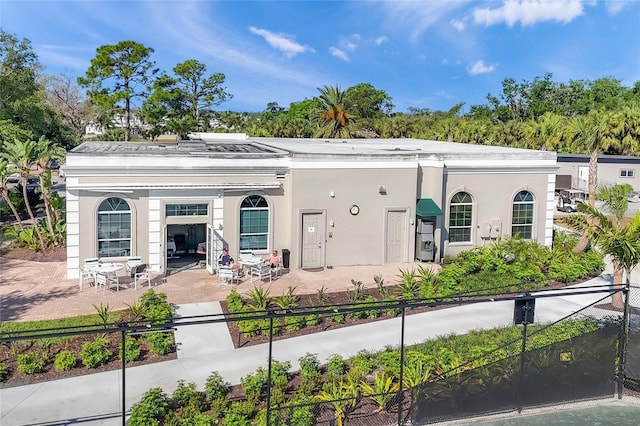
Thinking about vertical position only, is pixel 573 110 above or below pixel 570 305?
above

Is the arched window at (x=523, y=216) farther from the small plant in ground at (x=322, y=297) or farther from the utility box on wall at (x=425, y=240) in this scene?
the small plant in ground at (x=322, y=297)

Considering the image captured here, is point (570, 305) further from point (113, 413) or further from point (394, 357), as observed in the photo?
point (113, 413)

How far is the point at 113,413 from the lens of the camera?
9.45 meters

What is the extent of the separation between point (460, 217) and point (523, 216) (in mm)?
2811

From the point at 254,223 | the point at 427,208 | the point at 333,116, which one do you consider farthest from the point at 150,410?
the point at 333,116

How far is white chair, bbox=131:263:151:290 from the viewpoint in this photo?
1716cm

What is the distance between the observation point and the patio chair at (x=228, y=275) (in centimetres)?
1746

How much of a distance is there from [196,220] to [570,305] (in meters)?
11.8

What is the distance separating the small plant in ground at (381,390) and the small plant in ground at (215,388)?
8.18ft

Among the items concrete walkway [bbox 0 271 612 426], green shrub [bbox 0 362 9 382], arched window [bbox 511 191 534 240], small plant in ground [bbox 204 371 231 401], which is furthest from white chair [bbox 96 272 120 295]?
arched window [bbox 511 191 534 240]

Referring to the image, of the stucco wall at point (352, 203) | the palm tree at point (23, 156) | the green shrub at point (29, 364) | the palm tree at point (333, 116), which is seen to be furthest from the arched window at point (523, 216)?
the palm tree at point (333, 116)

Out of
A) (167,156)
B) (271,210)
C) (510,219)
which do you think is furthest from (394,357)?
(510,219)

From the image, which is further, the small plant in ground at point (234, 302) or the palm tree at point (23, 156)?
the palm tree at point (23, 156)

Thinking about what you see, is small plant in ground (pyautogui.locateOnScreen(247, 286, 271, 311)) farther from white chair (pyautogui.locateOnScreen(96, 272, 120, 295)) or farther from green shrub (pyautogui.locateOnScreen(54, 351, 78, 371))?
green shrub (pyautogui.locateOnScreen(54, 351, 78, 371))
